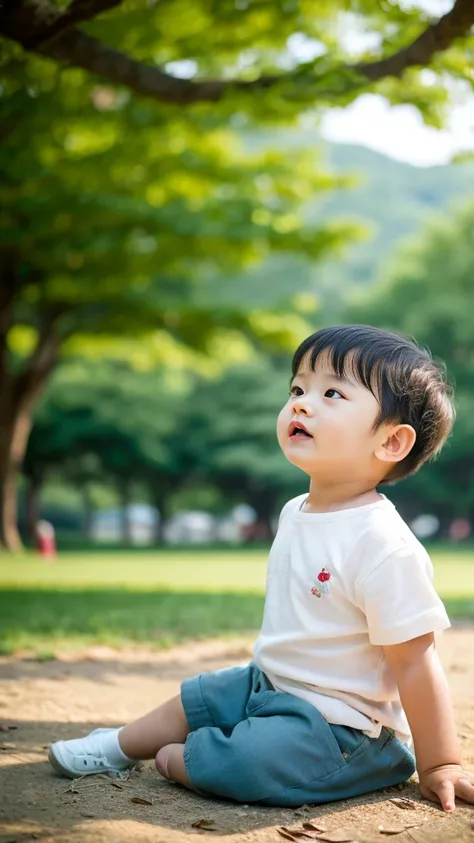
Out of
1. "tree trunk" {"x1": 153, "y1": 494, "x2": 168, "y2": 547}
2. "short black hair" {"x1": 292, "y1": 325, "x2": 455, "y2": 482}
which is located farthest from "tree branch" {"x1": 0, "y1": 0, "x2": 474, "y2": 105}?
"tree trunk" {"x1": 153, "y1": 494, "x2": 168, "y2": 547}

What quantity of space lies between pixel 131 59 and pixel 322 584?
3205 mm

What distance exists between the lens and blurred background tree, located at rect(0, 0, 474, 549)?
16.1 ft

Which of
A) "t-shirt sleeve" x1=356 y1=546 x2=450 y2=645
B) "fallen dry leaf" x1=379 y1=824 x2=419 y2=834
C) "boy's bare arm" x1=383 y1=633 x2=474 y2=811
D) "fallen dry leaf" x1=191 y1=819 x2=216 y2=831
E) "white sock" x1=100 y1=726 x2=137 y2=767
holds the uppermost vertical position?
"t-shirt sleeve" x1=356 y1=546 x2=450 y2=645

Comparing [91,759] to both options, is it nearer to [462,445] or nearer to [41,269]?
[41,269]

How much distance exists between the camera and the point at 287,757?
2.32 m

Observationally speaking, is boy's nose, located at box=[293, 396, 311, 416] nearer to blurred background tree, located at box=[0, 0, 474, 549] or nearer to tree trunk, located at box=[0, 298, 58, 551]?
blurred background tree, located at box=[0, 0, 474, 549]

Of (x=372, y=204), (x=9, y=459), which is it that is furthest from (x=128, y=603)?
(x=372, y=204)

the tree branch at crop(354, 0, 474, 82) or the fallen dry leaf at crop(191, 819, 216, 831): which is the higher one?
the tree branch at crop(354, 0, 474, 82)

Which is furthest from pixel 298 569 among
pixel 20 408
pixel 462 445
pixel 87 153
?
pixel 462 445

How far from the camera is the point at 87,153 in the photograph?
1136 cm

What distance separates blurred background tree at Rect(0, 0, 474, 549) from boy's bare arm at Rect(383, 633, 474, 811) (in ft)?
8.89

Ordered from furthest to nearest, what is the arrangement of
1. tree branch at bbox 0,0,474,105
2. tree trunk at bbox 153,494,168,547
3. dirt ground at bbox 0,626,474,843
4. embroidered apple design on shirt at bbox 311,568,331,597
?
tree trunk at bbox 153,494,168,547
tree branch at bbox 0,0,474,105
embroidered apple design on shirt at bbox 311,568,331,597
dirt ground at bbox 0,626,474,843

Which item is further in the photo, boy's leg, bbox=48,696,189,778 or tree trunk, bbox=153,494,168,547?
tree trunk, bbox=153,494,168,547

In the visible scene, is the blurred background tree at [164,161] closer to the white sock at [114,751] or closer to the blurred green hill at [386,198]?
the white sock at [114,751]
